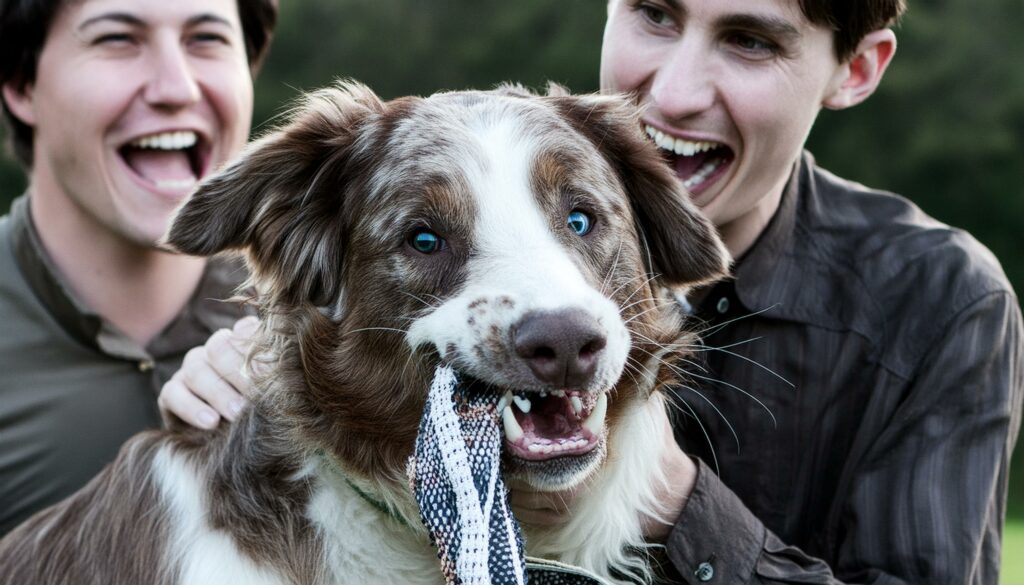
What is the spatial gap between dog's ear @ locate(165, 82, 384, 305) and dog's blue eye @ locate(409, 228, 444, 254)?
306 millimetres

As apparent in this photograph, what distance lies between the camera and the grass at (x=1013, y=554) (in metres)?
9.51

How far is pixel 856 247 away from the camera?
15.8 feet

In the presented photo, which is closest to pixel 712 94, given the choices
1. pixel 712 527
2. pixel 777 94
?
pixel 777 94

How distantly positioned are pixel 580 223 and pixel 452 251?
1.28ft

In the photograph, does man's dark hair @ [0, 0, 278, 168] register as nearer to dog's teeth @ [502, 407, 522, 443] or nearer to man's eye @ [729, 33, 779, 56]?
man's eye @ [729, 33, 779, 56]

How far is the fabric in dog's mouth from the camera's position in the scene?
3.32 meters

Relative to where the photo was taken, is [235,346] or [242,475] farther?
[235,346]

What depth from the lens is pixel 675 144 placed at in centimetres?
459

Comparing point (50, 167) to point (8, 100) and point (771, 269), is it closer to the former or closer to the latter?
point (8, 100)

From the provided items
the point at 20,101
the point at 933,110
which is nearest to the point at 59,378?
the point at 20,101

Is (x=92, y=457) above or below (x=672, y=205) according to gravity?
below

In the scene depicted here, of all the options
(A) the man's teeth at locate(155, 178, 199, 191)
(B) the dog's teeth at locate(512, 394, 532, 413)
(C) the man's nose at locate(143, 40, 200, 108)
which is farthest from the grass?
(B) the dog's teeth at locate(512, 394, 532, 413)

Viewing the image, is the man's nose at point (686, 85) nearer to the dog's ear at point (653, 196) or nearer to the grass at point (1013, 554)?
the dog's ear at point (653, 196)

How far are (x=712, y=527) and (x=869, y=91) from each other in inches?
76.5
